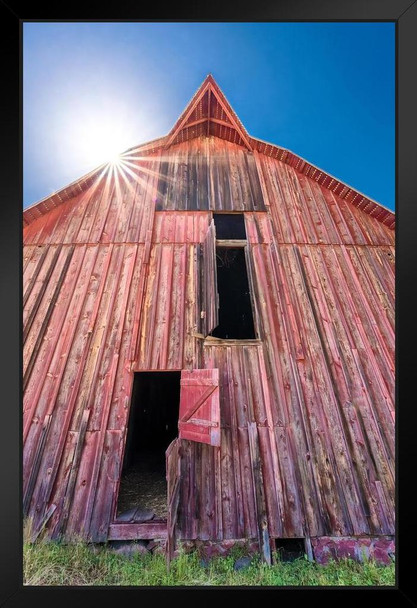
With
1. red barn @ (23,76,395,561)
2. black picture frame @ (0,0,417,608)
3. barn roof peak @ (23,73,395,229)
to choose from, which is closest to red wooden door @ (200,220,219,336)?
red barn @ (23,76,395,561)

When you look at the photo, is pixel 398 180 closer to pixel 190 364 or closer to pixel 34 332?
pixel 190 364

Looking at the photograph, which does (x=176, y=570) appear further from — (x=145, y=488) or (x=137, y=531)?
(x=145, y=488)

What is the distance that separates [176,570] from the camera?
16.8ft

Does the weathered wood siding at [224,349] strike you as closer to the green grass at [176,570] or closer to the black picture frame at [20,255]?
the green grass at [176,570]

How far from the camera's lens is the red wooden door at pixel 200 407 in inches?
227

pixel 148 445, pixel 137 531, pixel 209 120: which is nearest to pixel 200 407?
pixel 137 531

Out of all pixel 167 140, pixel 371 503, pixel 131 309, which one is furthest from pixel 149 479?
pixel 167 140

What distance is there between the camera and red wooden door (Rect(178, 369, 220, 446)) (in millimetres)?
5777

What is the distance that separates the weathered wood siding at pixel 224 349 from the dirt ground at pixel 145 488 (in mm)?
1123

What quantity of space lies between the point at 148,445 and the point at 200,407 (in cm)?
491

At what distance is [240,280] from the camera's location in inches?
458

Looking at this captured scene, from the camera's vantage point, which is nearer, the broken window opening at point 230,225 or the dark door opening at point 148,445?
the dark door opening at point 148,445

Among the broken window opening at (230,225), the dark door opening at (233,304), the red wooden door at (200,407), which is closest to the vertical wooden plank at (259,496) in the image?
the red wooden door at (200,407)

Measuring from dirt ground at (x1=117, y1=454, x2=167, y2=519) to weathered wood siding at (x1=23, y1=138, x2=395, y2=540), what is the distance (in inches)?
44.2
